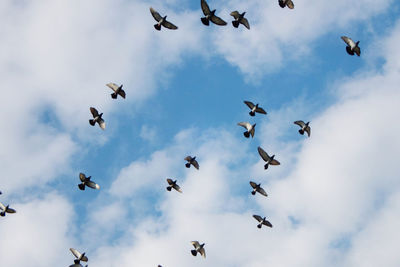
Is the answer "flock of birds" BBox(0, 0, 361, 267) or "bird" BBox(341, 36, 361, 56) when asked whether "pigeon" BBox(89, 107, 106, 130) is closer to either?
"flock of birds" BBox(0, 0, 361, 267)

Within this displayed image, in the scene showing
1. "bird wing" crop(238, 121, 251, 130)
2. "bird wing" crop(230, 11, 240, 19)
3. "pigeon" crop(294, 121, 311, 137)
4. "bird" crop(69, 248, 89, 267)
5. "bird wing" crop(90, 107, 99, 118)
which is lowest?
"bird" crop(69, 248, 89, 267)

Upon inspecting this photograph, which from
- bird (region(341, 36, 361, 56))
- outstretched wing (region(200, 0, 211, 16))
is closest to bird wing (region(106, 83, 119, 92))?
outstretched wing (region(200, 0, 211, 16))

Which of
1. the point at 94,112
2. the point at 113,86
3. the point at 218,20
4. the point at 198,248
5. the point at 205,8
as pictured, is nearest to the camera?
the point at 205,8

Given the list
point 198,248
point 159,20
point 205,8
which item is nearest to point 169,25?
point 159,20

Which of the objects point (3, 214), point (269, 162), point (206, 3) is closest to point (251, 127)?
point (269, 162)

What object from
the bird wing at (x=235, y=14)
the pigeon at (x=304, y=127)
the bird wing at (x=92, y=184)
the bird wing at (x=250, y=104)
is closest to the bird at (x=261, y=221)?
the pigeon at (x=304, y=127)

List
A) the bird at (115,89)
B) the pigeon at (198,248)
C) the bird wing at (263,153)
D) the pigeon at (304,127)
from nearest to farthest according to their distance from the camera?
the bird at (115,89) < the pigeon at (304,127) < the bird wing at (263,153) < the pigeon at (198,248)

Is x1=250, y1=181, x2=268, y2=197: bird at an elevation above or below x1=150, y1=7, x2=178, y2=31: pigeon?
below

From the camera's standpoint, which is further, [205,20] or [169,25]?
[169,25]

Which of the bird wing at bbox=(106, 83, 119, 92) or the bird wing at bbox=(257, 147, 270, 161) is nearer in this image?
the bird wing at bbox=(106, 83, 119, 92)

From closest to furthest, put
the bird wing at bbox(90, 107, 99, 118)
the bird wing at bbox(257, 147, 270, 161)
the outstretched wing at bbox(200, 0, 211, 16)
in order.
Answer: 1. the outstretched wing at bbox(200, 0, 211, 16)
2. the bird wing at bbox(90, 107, 99, 118)
3. the bird wing at bbox(257, 147, 270, 161)

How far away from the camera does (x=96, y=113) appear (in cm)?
4472

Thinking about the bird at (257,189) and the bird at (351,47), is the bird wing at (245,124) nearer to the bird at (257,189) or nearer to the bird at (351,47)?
the bird at (257,189)

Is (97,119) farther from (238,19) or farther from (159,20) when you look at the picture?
(238,19)
